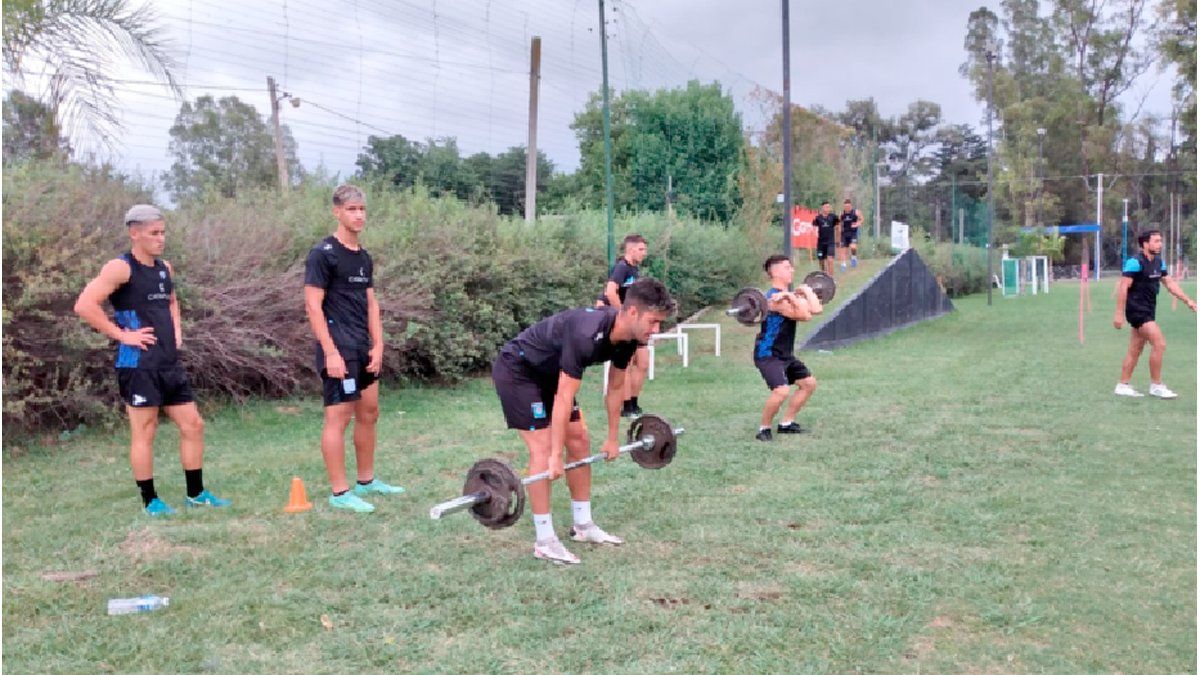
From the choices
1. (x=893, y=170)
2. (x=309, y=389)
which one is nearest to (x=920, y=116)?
(x=893, y=170)

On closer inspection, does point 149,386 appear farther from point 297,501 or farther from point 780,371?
point 780,371

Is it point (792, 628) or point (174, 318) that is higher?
point (174, 318)

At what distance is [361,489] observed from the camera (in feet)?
18.2

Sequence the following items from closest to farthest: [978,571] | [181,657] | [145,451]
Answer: [181,657] → [978,571] → [145,451]

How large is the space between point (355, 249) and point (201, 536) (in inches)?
67.6

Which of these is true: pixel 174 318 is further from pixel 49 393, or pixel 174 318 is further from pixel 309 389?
pixel 309 389

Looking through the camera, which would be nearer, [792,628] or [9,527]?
[792,628]

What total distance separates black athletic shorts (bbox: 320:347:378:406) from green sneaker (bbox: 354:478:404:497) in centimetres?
66

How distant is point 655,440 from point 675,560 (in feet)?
2.72

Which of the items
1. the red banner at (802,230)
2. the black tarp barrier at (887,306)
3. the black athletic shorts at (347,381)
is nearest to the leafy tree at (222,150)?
the black athletic shorts at (347,381)

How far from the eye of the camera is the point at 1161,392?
9125 mm

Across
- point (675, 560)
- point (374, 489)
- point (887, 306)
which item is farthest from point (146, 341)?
point (887, 306)

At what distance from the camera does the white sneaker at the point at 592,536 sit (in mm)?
4602

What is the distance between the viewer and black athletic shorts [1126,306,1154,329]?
8898 mm
